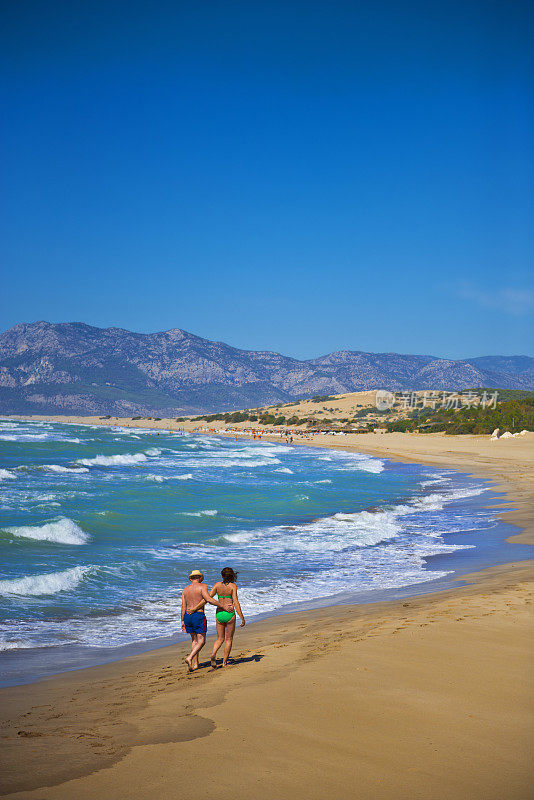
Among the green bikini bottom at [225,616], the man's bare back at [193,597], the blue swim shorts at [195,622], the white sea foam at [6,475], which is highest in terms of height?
the man's bare back at [193,597]

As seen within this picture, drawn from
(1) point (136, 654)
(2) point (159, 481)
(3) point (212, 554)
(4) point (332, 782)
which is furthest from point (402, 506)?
(4) point (332, 782)

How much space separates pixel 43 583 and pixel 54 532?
5274 millimetres

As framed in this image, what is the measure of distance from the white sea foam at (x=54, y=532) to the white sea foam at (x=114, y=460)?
2336 centimetres

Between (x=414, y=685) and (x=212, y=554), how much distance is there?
35.5 feet

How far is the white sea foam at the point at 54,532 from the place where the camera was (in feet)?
58.3

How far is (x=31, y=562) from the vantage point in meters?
15.0

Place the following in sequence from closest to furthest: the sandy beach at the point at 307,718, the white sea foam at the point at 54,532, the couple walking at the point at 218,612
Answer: the sandy beach at the point at 307,718, the couple walking at the point at 218,612, the white sea foam at the point at 54,532

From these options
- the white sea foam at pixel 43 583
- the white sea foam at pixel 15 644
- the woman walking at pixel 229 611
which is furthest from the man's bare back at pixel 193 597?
the white sea foam at pixel 43 583

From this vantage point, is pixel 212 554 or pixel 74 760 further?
pixel 212 554

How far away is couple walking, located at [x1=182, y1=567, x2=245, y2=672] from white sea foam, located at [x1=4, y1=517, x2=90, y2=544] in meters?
10.8

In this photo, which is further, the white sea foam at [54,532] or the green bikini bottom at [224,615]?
the white sea foam at [54,532]

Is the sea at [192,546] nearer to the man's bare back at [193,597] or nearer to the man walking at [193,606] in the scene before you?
→ the man walking at [193,606]

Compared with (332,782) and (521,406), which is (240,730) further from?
(521,406)

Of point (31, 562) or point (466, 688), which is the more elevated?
point (466, 688)
